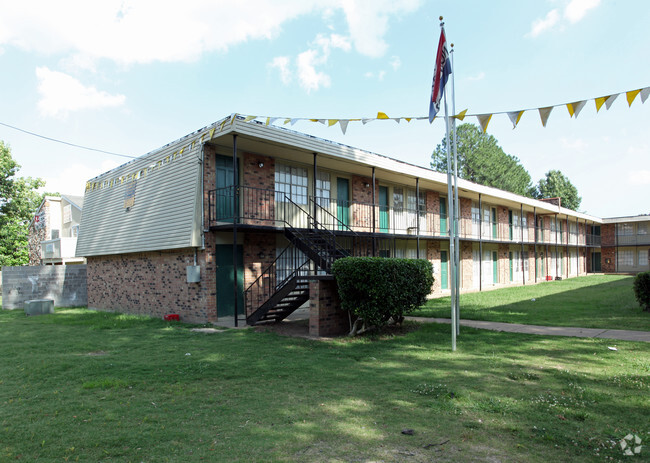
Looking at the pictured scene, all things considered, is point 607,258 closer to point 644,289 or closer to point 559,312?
point 644,289

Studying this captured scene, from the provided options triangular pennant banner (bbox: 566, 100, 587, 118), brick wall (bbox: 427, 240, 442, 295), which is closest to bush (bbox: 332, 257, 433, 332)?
triangular pennant banner (bbox: 566, 100, 587, 118)

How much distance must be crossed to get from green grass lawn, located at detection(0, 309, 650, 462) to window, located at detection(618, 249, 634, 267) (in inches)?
1571

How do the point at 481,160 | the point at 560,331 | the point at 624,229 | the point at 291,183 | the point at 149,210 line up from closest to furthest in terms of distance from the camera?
1. the point at 560,331
2. the point at 149,210
3. the point at 291,183
4. the point at 624,229
5. the point at 481,160

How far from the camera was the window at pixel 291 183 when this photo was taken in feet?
46.2

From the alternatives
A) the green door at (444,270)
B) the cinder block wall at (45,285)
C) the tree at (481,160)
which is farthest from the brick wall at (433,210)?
the tree at (481,160)

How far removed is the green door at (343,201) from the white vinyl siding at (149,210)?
5.87 m

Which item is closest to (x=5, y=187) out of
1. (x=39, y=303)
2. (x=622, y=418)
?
(x=39, y=303)

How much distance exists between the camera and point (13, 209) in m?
30.4

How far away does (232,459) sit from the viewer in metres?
3.50

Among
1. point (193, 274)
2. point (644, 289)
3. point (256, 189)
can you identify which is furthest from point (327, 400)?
point (644, 289)

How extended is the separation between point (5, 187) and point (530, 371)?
114ft

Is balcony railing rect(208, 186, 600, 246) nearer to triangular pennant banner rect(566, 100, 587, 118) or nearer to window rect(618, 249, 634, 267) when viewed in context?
triangular pennant banner rect(566, 100, 587, 118)

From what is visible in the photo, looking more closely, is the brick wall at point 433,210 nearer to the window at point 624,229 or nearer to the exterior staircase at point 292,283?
the exterior staircase at point 292,283

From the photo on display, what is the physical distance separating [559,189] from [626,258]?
21.5 m
